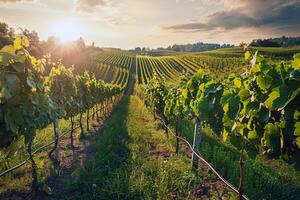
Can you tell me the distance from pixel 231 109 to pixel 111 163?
18.8 feet

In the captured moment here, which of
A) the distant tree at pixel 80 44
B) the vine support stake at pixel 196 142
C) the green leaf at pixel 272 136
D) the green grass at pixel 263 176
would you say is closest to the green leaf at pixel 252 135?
the green leaf at pixel 272 136

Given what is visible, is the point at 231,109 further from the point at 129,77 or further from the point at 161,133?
the point at 129,77

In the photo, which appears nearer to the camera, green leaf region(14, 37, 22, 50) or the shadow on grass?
green leaf region(14, 37, 22, 50)

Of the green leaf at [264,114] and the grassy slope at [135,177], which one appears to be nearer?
the green leaf at [264,114]

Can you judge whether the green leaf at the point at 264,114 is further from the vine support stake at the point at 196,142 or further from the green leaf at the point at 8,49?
the vine support stake at the point at 196,142

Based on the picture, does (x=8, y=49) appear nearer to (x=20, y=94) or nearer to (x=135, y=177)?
(x=20, y=94)

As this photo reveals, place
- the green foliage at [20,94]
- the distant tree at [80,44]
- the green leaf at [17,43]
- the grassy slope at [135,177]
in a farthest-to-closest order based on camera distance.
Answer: the distant tree at [80,44] < the grassy slope at [135,177] < the green leaf at [17,43] < the green foliage at [20,94]

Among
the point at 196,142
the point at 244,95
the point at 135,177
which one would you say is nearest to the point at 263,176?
the point at 196,142

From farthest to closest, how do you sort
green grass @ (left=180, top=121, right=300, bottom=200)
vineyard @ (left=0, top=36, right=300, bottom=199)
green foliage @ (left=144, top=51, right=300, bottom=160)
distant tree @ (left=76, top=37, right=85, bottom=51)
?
distant tree @ (left=76, top=37, right=85, bottom=51), green grass @ (left=180, top=121, right=300, bottom=200), vineyard @ (left=0, top=36, right=300, bottom=199), green foliage @ (left=144, top=51, right=300, bottom=160)

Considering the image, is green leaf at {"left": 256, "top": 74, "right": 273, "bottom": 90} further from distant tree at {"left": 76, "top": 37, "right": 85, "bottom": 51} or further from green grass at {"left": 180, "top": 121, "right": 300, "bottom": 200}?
distant tree at {"left": 76, "top": 37, "right": 85, "bottom": 51}

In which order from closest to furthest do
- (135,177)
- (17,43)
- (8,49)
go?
(8,49), (17,43), (135,177)

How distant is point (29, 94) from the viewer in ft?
17.3

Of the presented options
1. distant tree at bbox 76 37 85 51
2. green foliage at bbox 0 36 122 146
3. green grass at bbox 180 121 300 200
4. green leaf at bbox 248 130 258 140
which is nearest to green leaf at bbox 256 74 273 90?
green leaf at bbox 248 130 258 140

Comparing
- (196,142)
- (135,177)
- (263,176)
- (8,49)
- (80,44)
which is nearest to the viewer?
(8,49)
